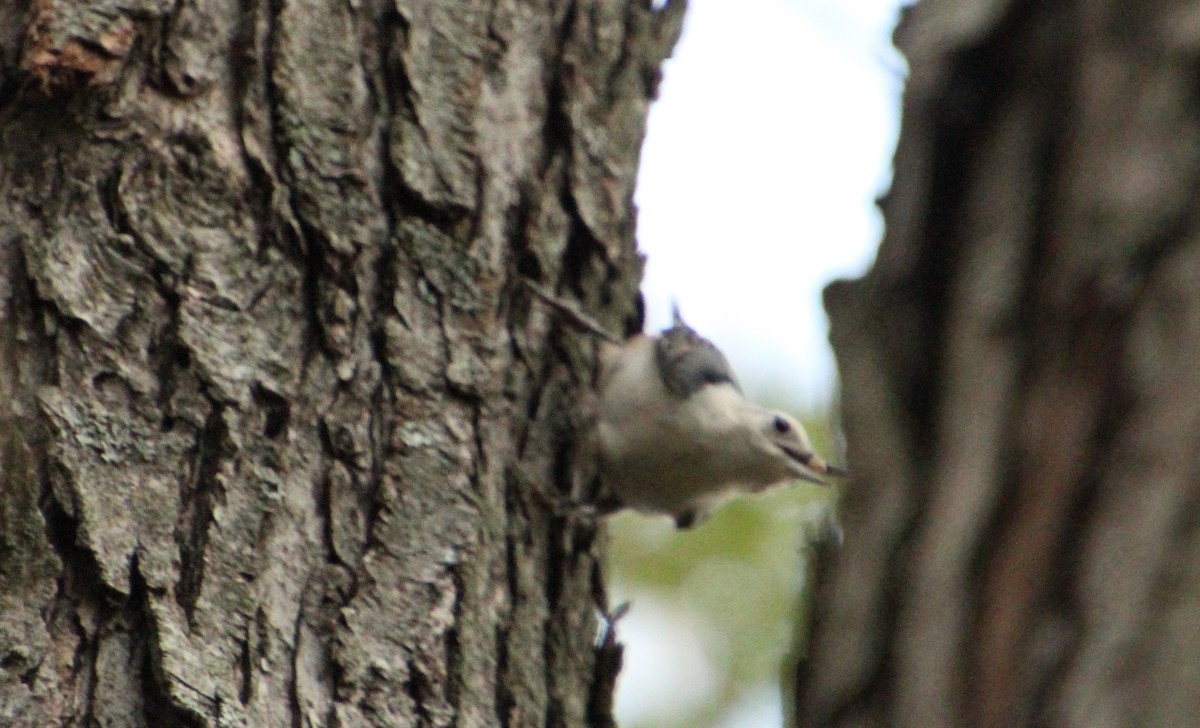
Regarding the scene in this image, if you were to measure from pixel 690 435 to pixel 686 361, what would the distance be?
223mm

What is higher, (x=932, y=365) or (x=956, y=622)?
(x=932, y=365)

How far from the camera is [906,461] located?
3.36 ft

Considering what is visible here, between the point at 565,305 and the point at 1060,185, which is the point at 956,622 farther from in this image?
the point at 565,305

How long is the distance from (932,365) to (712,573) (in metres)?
4.20

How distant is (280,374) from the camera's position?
91.7 inches

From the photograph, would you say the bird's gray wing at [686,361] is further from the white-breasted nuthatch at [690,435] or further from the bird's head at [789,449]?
the bird's head at [789,449]

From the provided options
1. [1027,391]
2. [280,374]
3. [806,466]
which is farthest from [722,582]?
[1027,391]

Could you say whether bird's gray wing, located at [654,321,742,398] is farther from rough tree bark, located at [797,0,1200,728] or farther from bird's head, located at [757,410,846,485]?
rough tree bark, located at [797,0,1200,728]

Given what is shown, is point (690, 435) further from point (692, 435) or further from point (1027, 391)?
point (1027, 391)

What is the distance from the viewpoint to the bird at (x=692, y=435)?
12.5 feet

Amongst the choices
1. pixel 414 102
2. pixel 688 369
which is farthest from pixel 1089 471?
pixel 688 369

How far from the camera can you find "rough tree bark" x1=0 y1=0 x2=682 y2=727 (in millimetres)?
2092

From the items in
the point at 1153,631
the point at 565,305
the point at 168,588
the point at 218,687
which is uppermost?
the point at 565,305

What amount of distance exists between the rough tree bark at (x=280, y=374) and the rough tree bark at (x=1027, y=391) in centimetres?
134
